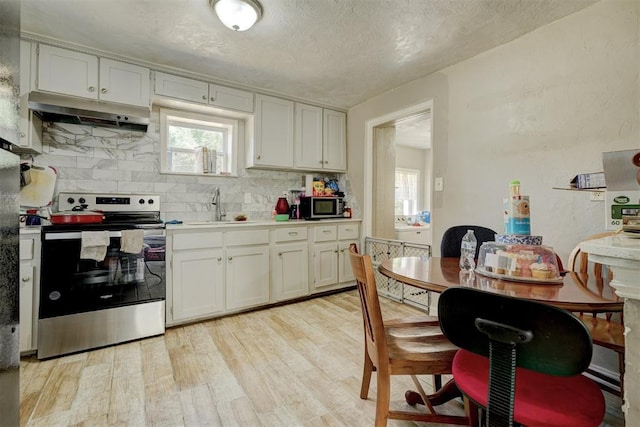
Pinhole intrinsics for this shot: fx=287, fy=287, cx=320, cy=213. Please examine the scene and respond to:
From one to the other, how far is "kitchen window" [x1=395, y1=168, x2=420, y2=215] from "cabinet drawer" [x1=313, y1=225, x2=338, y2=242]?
276cm

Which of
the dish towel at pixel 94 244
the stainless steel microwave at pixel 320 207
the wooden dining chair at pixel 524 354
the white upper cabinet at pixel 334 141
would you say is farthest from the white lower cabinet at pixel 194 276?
the wooden dining chair at pixel 524 354

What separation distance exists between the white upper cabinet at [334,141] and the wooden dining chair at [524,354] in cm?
312

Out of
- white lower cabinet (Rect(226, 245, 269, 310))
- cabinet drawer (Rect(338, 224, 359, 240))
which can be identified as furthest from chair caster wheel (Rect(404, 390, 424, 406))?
cabinet drawer (Rect(338, 224, 359, 240))

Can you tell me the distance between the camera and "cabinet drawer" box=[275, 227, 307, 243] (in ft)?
10.2

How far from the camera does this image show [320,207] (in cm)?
355

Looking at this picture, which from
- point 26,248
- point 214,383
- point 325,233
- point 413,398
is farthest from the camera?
point 325,233

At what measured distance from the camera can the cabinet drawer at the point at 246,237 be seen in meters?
2.78

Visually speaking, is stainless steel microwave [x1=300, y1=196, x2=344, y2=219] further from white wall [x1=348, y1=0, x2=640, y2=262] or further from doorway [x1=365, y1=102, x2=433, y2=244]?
white wall [x1=348, y1=0, x2=640, y2=262]

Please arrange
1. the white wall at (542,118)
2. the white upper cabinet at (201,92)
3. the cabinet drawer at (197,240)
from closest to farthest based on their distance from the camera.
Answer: the white wall at (542,118)
the cabinet drawer at (197,240)
the white upper cabinet at (201,92)

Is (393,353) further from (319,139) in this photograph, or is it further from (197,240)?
(319,139)

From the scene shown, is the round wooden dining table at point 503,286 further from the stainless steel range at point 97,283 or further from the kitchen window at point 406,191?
the kitchen window at point 406,191

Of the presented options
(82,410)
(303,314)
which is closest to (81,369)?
(82,410)

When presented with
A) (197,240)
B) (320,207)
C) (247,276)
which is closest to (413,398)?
(247,276)

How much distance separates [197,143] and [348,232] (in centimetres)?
206
